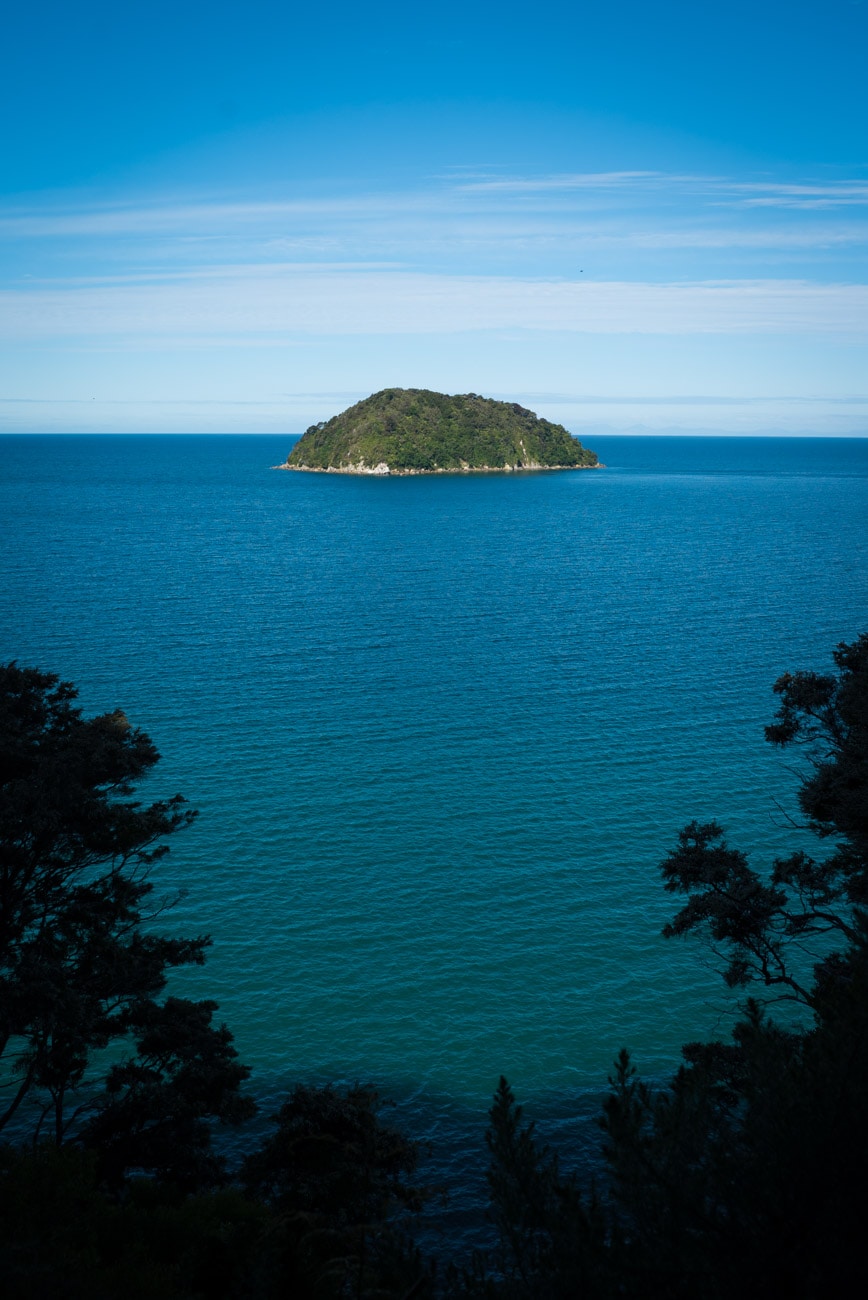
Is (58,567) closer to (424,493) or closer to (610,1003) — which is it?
(610,1003)

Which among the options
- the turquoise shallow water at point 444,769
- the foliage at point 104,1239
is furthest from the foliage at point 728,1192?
the turquoise shallow water at point 444,769

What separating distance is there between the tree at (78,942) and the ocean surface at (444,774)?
19.9ft

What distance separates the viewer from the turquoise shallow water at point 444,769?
93.1 ft

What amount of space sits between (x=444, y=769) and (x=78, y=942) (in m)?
26.3

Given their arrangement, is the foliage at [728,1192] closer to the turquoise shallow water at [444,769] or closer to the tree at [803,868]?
the tree at [803,868]

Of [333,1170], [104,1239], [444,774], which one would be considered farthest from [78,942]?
[444,774]

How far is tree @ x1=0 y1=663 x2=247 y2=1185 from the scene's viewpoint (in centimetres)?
1805

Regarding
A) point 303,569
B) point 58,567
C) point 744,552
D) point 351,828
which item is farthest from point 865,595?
point 58,567

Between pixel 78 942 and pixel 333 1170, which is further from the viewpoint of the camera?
pixel 78 942

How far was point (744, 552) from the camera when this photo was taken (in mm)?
113875

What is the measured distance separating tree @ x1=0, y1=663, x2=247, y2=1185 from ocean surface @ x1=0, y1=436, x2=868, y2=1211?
6.08 meters

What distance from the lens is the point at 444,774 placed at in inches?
1759

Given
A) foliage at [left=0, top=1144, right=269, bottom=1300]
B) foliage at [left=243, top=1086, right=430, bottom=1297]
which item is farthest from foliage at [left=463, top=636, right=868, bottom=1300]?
foliage at [left=243, top=1086, right=430, bottom=1297]

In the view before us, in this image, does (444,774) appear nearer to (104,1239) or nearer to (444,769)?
(444,769)
